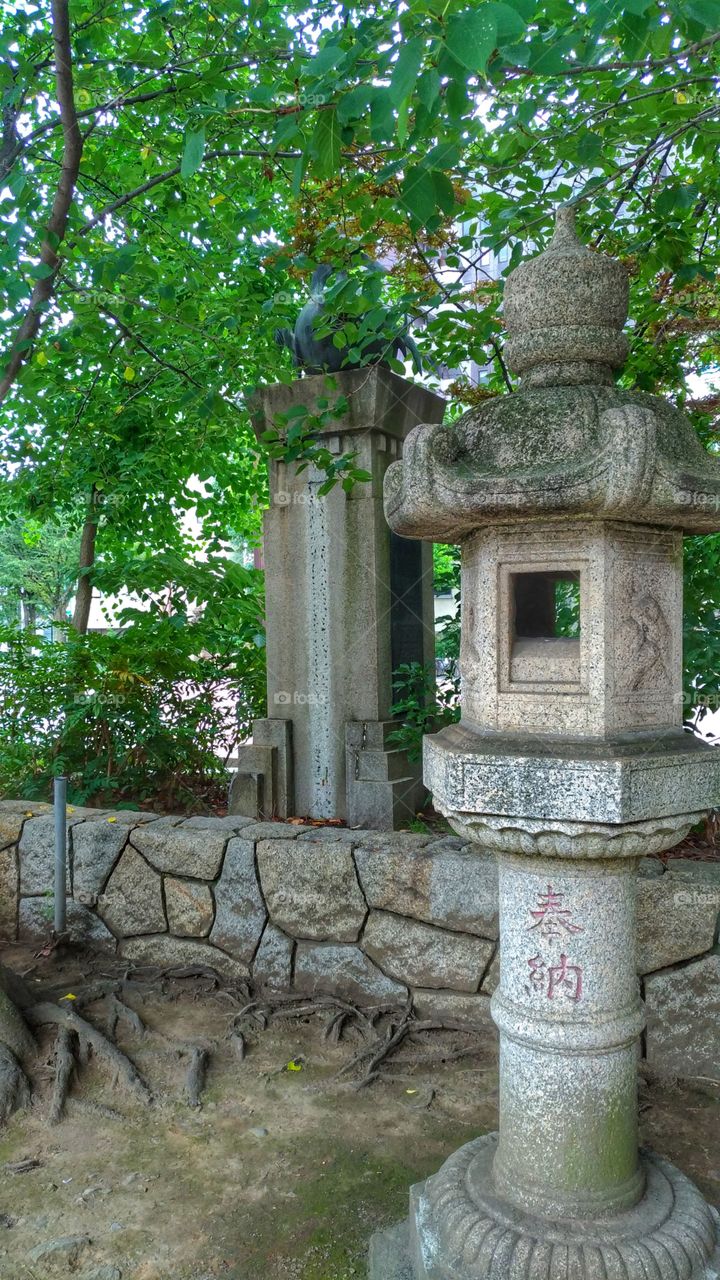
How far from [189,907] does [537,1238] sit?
2.67 meters

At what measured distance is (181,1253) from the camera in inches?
102

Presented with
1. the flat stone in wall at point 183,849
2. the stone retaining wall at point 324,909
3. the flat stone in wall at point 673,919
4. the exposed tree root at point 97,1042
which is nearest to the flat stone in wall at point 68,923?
the stone retaining wall at point 324,909

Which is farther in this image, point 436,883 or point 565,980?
point 436,883

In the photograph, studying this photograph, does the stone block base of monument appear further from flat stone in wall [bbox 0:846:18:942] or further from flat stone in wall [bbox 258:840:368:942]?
flat stone in wall [bbox 0:846:18:942]

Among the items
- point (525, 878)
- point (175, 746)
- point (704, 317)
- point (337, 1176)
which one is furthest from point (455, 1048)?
point (704, 317)

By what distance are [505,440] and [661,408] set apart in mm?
461

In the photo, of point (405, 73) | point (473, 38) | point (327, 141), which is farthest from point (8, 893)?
point (473, 38)

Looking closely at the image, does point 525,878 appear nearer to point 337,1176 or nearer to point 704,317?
point 337,1176

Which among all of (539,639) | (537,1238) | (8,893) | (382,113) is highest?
(382,113)

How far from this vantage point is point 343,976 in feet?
13.6

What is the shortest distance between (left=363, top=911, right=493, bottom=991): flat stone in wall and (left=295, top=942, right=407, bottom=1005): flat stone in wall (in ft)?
0.21

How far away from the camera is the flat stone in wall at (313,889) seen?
4.09 meters

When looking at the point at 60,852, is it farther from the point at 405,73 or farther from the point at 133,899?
the point at 405,73

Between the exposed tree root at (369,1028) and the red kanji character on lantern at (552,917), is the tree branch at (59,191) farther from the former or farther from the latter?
the exposed tree root at (369,1028)
